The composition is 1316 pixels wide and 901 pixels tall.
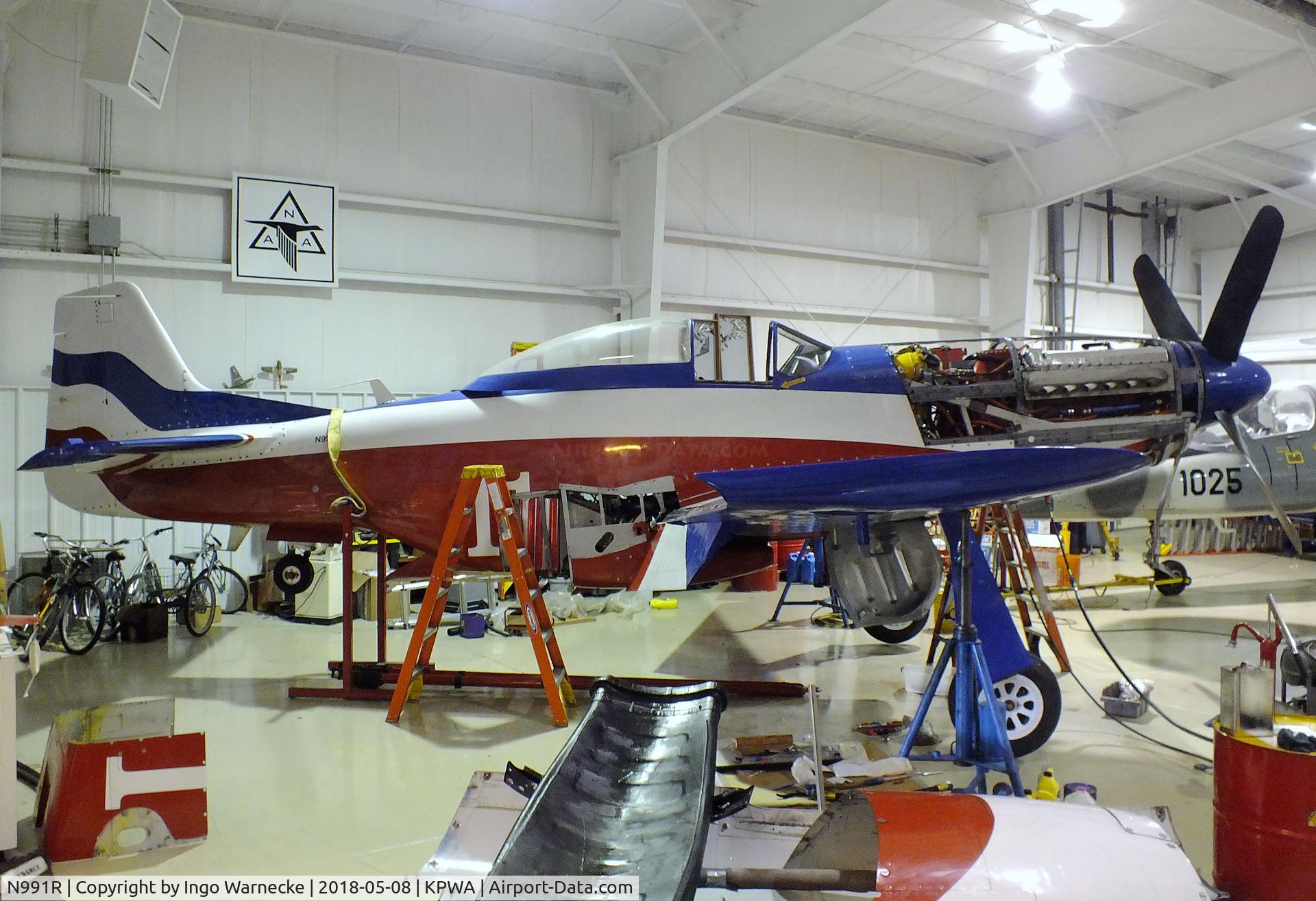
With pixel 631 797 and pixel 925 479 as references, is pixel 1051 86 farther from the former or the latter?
pixel 631 797

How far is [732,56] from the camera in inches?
407

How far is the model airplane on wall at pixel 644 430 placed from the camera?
210 inches

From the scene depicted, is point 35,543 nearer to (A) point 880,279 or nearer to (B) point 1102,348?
(B) point 1102,348

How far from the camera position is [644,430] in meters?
5.65

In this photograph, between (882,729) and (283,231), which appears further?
(283,231)

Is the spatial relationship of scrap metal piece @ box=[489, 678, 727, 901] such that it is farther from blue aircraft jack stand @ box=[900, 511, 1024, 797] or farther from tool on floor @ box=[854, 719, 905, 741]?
tool on floor @ box=[854, 719, 905, 741]

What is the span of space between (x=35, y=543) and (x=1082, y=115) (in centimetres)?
1552

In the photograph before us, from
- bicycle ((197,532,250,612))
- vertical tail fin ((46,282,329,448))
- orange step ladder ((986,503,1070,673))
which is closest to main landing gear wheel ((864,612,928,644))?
orange step ladder ((986,503,1070,673))

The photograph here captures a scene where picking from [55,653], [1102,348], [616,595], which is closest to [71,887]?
[55,653]

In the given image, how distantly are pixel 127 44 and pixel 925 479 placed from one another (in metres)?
7.66

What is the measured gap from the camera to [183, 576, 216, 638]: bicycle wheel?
8.08 metres

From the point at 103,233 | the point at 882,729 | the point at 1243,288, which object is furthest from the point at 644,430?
the point at 103,233

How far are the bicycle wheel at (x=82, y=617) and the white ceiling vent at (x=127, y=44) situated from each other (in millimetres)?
4347

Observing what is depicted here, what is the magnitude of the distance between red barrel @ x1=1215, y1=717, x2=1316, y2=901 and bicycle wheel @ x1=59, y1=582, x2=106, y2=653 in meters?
8.07
